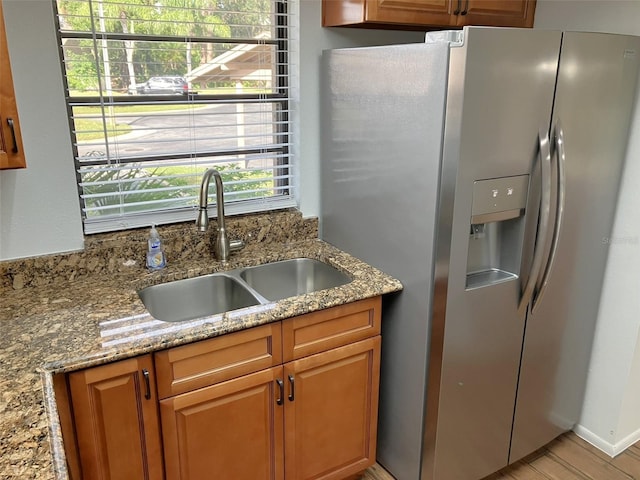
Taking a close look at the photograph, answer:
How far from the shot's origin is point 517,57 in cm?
164

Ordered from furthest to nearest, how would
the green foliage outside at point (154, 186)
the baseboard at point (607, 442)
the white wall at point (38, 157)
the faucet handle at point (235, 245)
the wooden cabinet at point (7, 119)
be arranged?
1. the baseboard at point (607, 442)
2. the faucet handle at point (235, 245)
3. the green foliage outside at point (154, 186)
4. the white wall at point (38, 157)
5. the wooden cabinet at point (7, 119)

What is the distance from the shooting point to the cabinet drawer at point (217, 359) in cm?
159

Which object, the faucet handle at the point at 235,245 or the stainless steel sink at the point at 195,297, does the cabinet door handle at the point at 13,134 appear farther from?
the faucet handle at the point at 235,245

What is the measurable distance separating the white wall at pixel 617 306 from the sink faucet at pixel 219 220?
1559 mm

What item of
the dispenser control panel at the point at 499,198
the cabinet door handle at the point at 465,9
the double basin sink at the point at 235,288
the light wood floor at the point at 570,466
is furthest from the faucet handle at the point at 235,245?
the cabinet door handle at the point at 465,9

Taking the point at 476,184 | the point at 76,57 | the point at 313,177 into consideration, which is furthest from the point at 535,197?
the point at 76,57

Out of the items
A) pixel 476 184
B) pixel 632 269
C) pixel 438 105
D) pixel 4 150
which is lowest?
pixel 632 269

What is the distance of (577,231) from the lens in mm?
2035

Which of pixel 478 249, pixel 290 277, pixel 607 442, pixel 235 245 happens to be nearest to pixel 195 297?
pixel 235 245

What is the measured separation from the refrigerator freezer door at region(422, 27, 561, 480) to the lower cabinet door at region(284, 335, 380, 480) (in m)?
0.24

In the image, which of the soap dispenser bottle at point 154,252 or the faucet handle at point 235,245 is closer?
the soap dispenser bottle at point 154,252

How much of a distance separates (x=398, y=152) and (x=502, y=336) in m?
0.77

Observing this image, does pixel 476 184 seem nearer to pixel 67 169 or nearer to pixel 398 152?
pixel 398 152

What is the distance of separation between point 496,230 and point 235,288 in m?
0.99
